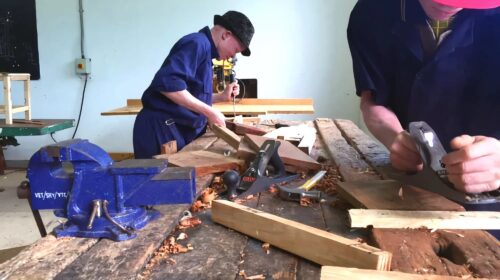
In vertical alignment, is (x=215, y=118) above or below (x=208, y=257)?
above

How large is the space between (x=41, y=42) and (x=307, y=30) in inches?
126

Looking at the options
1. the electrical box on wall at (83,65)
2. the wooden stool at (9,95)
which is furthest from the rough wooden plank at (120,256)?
the electrical box on wall at (83,65)

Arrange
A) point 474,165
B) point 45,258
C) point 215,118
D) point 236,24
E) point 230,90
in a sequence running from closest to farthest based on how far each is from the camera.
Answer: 1. point 45,258
2. point 474,165
3. point 215,118
4. point 236,24
5. point 230,90

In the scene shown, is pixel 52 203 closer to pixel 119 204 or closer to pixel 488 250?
pixel 119 204

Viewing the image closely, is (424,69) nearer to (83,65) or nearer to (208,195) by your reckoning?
(208,195)

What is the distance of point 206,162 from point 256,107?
2092mm

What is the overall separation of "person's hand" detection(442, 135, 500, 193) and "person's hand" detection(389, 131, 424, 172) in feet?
0.53

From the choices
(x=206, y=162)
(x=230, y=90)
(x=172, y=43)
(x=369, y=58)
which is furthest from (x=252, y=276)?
(x=172, y=43)

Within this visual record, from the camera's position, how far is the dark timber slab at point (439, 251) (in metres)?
0.72

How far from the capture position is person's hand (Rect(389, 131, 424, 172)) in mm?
1072

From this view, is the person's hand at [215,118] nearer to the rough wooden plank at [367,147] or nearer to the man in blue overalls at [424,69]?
the rough wooden plank at [367,147]

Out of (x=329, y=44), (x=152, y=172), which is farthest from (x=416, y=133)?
(x=329, y=44)

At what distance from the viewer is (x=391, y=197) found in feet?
3.32

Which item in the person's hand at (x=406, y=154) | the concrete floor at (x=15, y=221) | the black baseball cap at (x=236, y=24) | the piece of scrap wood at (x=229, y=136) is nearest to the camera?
the person's hand at (x=406, y=154)
